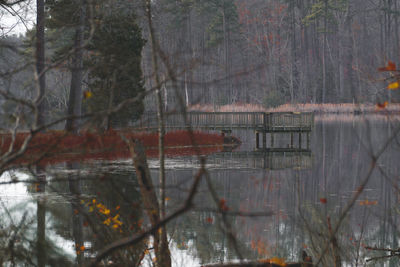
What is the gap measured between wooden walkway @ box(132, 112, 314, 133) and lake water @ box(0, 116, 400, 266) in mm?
Answer: 6642

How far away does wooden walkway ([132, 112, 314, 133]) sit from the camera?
28.2 metres

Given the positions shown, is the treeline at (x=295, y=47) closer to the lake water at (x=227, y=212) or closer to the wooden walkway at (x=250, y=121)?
the wooden walkway at (x=250, y=121)

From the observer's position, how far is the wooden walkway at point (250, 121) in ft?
92.6

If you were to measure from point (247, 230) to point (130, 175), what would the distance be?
22.5 feet

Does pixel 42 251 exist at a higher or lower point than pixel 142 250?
lower

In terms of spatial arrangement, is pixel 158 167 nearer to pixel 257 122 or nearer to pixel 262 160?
pixel 262 160

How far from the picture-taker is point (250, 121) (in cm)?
2970

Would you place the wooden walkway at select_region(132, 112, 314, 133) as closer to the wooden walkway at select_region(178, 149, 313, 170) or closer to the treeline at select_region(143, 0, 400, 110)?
the wooden walkway at select_region(178, 149, 313, 170)

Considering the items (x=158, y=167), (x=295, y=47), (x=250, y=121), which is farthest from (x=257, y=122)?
(x=295, y=47)

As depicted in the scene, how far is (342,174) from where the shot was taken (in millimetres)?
16969

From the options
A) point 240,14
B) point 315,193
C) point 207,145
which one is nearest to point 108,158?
point 207,145

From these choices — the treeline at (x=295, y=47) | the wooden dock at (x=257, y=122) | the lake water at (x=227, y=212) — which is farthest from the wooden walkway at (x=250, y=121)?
the treeline at (x=295, y=47)

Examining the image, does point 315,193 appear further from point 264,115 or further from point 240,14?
point 240,14

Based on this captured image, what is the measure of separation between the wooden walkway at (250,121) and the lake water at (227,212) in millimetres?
→ 6642
